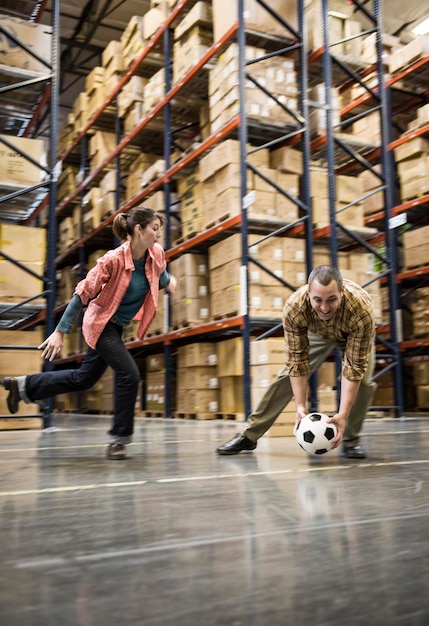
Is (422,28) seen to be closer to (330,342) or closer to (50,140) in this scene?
(50,140)

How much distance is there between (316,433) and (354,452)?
593mm

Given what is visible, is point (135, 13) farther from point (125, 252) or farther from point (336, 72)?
point (125, 252)

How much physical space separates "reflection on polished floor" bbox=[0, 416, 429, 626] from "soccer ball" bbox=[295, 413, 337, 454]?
136mm

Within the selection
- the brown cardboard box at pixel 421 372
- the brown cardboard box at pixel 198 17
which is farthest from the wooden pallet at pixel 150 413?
the brown cardboard box at pixel 198 17

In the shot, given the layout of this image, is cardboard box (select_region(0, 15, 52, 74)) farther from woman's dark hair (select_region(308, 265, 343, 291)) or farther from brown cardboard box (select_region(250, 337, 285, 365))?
Result: woman's dark hair (select_region(308, 265, 343, 291))

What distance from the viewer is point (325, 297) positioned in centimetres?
289

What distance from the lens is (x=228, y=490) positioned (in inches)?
97.7

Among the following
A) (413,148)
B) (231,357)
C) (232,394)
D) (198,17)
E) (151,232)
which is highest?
(198,17)

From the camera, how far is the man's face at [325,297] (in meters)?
2.88

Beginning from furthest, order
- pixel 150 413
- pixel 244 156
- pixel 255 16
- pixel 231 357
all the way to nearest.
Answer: pixel 150 413 < pixel 231 357 < pixel 255 16 < pixel 244 156

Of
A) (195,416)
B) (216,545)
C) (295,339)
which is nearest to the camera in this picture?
(216,545)

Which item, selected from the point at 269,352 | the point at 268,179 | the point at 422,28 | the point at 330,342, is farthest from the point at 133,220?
the point at 422,28

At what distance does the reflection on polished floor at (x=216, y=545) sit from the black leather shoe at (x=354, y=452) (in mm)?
288

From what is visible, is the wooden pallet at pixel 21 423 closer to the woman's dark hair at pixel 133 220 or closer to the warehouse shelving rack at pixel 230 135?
the warehouse shelving rack at pixel 230 135
